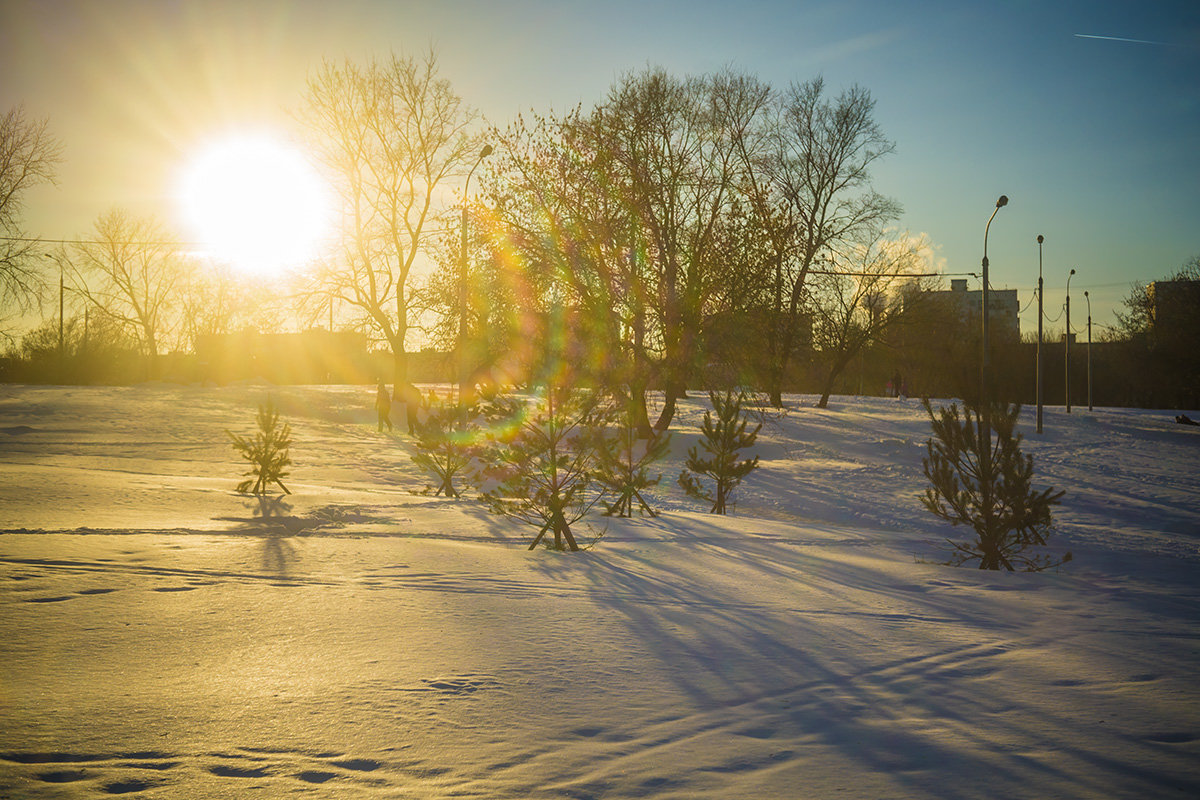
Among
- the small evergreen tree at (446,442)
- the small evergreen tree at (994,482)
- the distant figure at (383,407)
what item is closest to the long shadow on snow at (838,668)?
the small evergreen tree at (994,482)

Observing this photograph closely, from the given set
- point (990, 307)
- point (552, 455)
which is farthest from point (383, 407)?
point (990, 307)

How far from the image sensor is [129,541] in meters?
7.66

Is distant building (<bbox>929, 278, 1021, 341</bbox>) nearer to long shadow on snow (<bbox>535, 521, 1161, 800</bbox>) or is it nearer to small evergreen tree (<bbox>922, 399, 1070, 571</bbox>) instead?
small evergreen tree (<bbox>922, 399, 1070, 571</bbox>)

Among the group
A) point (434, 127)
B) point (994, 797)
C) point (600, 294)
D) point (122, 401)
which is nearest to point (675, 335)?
point (600, 294)

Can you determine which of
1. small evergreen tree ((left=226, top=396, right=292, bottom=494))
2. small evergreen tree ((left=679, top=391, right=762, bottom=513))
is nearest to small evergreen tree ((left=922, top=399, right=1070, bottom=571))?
small evergreen tree ((left=679, top=391, right=762, bottom=513))

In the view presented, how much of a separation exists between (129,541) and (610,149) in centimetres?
2015

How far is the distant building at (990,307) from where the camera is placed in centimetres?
6304

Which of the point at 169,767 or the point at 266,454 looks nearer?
the point at 169,767

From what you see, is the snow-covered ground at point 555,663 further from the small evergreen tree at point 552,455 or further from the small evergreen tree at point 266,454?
the small evergreen tree at point 266,454

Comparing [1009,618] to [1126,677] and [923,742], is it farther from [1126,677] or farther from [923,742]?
[923,742]

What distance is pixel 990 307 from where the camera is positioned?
7044 cm

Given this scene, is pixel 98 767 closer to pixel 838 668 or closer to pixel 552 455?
pixel 838 668

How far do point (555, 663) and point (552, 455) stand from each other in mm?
3883

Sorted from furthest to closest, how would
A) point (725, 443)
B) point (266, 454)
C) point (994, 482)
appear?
1. point (725, 443)
2. point (266, 454)
3. point (994, 482)
